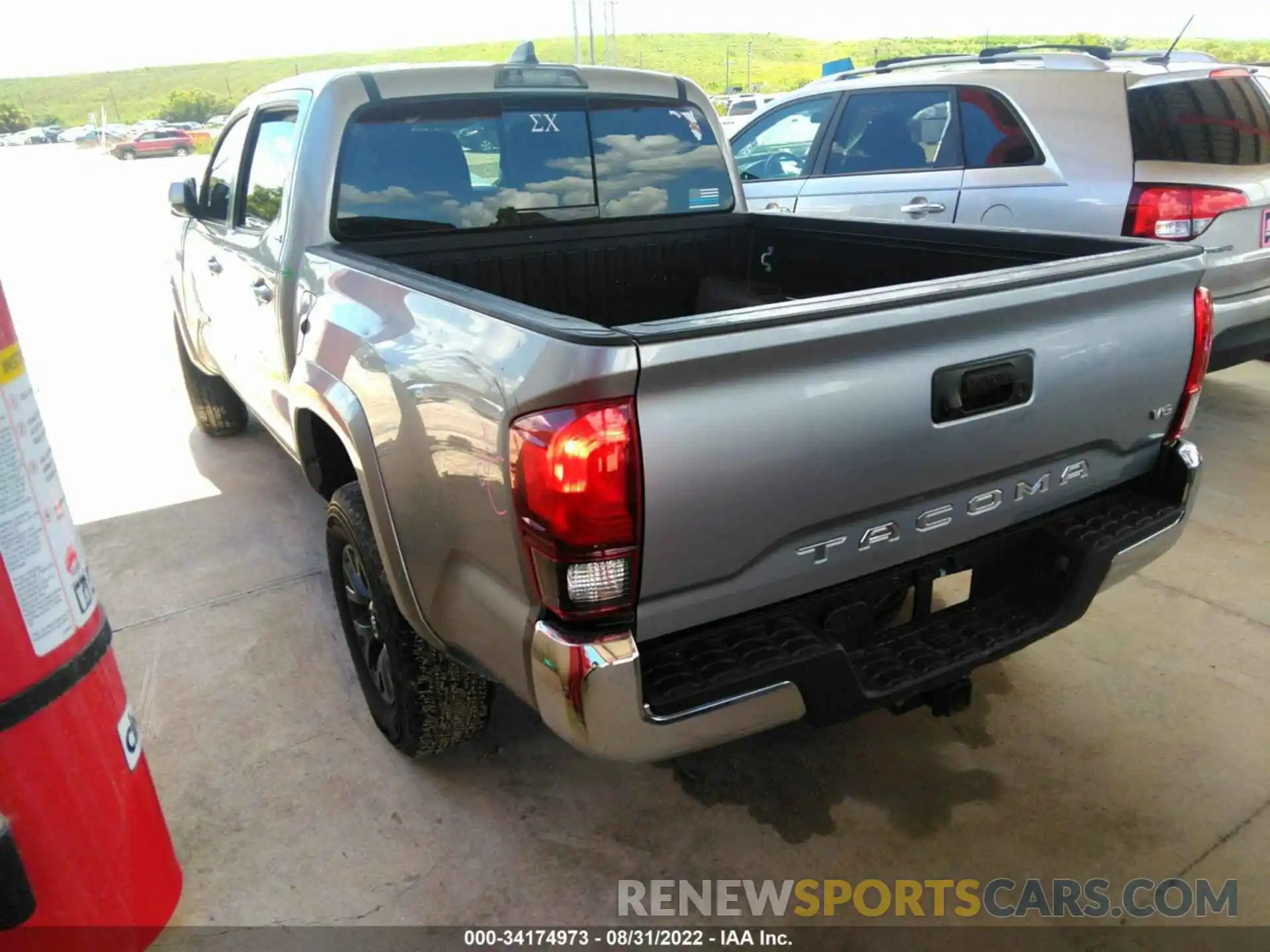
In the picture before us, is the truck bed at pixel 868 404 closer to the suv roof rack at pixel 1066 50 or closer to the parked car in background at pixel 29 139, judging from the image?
the suv roof rack at pixel 1066 50

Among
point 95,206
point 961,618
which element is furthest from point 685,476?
point 95,206

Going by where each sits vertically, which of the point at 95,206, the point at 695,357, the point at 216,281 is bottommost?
the point at 95,206

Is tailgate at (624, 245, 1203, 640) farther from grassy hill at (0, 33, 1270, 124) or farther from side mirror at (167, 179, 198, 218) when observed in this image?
grassy hill at (0, 33, 1270, 124)

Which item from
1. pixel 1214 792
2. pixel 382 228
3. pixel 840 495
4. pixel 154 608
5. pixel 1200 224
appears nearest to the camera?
pixel 840 495

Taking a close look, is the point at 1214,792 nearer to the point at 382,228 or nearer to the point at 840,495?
the point at 840,495

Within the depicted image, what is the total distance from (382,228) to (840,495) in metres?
1.89

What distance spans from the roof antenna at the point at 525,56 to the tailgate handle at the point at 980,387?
6.90ft

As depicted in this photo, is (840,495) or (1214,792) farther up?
(840,495)

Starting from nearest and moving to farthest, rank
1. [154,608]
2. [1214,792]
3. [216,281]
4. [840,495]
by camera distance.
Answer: [840,495] < [1214,792] < [154,608] < [216,281]

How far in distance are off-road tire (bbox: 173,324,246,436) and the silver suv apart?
12.3 feet

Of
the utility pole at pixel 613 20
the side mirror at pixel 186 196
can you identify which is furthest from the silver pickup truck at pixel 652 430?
the utility pole at pixel 613 20

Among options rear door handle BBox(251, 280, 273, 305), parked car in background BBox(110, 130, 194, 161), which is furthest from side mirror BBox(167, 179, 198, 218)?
parked car in background BBox(110, 130, 194, 161)

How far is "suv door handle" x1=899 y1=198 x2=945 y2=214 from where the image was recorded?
202 inches

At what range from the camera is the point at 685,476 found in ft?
5.36
